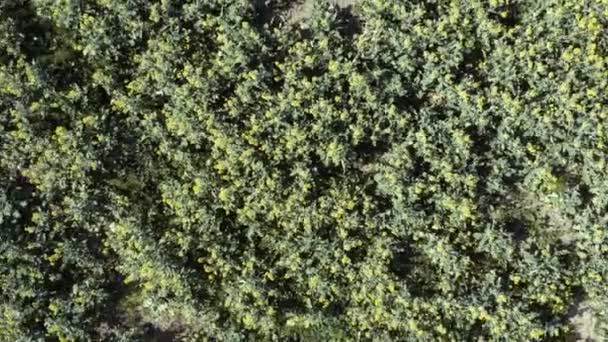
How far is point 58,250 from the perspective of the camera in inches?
312

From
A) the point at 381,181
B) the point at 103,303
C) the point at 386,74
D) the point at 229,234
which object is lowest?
the point at 103,303

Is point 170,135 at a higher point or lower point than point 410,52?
lower

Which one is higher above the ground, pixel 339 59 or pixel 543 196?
pixel 339 59

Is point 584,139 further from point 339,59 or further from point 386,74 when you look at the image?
point 339,59

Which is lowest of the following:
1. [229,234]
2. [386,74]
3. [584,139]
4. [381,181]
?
[229,234]

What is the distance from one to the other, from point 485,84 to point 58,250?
569 cm

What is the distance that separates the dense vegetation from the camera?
303 inches

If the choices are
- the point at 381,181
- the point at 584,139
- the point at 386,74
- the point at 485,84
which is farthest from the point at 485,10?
the point at 381,181

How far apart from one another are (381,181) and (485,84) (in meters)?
1.81

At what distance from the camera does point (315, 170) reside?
308 inches

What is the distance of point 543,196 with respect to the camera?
8.03 m

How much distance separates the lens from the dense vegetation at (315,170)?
303 inches

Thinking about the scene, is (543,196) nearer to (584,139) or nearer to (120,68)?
(584,139)

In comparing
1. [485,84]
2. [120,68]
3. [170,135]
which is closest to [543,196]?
[485,84]
